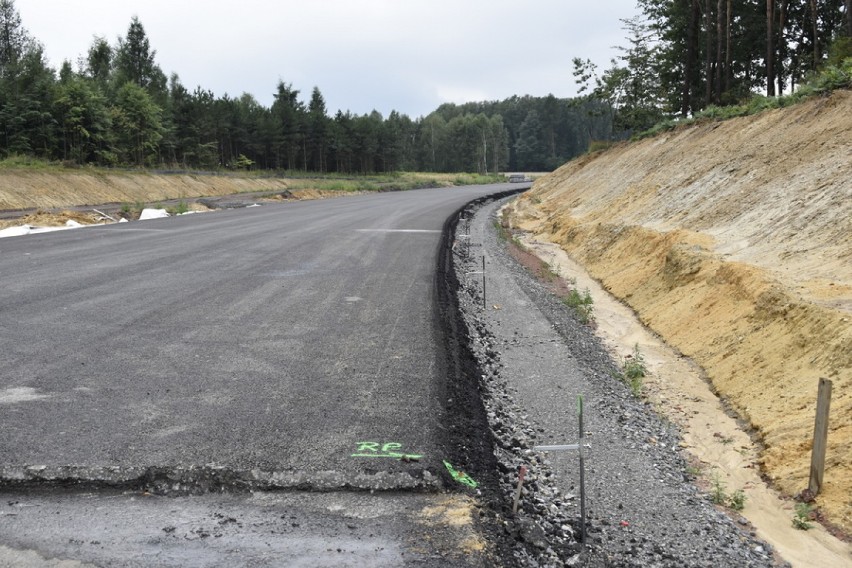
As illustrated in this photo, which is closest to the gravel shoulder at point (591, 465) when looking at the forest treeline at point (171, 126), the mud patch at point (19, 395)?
the mud patch at point (19, 395)

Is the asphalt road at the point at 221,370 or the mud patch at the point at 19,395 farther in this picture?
the mud patch at the point at 19,395

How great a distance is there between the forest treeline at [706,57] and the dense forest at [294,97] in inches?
2.9

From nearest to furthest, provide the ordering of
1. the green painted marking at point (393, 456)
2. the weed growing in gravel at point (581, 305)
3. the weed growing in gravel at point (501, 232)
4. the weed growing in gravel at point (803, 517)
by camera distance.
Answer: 1. the weed growing in gravel at point (803, 517)
2. the green painted marking at point (393, 456)
3. the weed growing in gravel at point (581, 305)
4. the weed growing in gravel at point (501, 232)

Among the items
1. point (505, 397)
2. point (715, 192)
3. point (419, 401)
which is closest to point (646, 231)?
point (715, 192)

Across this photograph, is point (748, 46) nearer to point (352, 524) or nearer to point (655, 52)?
point (655, 52)

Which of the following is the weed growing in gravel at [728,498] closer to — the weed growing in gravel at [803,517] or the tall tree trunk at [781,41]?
the weed growing in gravel at [803,517]

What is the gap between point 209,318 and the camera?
8.89 meters

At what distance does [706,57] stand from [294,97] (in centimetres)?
7179

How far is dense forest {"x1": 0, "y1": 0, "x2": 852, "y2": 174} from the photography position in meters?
30.2

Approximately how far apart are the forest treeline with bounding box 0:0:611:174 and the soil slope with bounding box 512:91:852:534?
61.5 feet

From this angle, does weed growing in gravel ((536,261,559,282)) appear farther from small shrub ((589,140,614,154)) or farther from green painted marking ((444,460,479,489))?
small shrub ((589,140,614,154))

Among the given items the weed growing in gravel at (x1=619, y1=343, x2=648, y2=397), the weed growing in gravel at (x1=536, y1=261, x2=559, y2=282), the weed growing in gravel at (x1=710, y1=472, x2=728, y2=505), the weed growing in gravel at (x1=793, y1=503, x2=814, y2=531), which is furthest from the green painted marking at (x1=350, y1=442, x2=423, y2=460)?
the weed growing in gravel at (x1=536, y1=261, x2=559, y2=282)

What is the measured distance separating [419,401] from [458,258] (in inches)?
416

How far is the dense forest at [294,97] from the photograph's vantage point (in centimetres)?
3019
